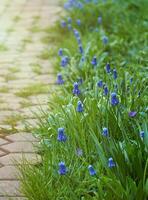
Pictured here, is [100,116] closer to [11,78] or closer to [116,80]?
[116,80]

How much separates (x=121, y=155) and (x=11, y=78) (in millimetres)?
2701

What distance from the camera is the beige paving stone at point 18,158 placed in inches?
142

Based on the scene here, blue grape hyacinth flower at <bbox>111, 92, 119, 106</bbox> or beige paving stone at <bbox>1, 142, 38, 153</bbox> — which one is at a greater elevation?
blue grape hyacinth flower at <bbox>111, 92, 119, 106</bbox>

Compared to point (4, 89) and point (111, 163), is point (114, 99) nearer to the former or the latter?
point (111, 163)

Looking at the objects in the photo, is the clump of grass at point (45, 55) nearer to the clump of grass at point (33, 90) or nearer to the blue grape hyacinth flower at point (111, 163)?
the clump of grass at point (33, 90)

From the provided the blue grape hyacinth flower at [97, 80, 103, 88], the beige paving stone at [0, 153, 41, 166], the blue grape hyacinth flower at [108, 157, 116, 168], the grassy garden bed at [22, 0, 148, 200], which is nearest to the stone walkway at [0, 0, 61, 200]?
the beige paving stone at [0, 153, 41, 166]

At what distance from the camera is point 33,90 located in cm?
515

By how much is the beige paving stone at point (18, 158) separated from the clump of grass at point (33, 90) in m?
1.28

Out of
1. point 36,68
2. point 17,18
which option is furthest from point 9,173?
point 17,18

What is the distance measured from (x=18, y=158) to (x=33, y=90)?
4.80 ft

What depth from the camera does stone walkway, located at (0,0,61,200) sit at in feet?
12.3

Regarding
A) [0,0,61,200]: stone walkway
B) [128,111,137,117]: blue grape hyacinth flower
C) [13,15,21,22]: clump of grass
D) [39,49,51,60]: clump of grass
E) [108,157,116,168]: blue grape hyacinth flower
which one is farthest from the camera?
[13,15,21,22]: clump of grass

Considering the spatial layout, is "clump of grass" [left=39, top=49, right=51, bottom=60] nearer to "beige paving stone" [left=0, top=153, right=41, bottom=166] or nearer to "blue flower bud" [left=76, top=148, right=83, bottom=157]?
"beige paving stone" [left=0, top=153, right=41, bottom=166]

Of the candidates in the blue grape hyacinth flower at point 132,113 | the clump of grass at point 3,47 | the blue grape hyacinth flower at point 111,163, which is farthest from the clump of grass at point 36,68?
the blue grape hyacinth flower at point 111,163
